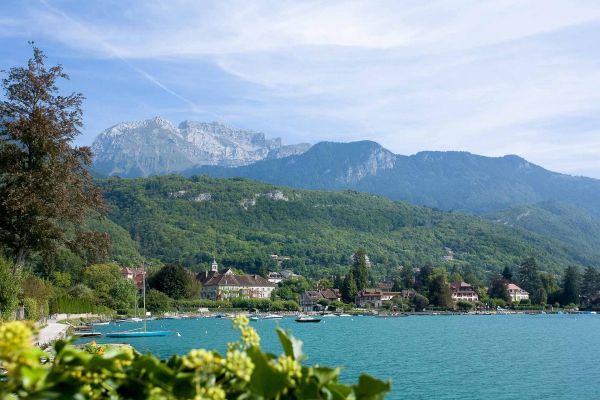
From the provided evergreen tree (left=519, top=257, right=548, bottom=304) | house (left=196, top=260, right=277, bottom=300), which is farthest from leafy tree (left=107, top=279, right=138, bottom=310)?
evergreen tree (left=519, top=257, right=548, bottom=304)

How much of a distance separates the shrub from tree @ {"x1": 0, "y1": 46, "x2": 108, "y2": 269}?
18.6 meters

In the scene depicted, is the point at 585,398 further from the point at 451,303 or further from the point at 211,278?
the point at 211,278

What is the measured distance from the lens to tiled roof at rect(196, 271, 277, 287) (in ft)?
477

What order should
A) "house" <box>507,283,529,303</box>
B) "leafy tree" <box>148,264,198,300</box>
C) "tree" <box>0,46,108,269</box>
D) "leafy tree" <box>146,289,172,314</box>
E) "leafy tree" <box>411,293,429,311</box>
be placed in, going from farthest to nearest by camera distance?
"house" <box>507,283,529,303</box> → "leafy tree" <box>411,293,429,311</box> → "leafy tree" <box>148,264,198,300</box> → "leafy tree" <box>146,289,172,314</box> → "tree" <box>0,46,108,269</box>

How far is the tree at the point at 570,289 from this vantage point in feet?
451

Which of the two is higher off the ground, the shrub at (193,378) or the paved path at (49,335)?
the shrub at (193,378)

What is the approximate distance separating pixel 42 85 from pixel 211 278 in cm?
12971

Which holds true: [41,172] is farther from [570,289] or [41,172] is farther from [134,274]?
[570,289]

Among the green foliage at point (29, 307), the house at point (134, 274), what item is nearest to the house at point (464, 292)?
the house at point (134, 274)

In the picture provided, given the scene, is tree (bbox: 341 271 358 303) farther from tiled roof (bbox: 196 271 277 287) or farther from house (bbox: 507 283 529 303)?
house (bbox: 507 283 529 303)

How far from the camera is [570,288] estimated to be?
456 ft

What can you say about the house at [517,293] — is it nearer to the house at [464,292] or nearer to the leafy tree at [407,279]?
the house at [464,292]

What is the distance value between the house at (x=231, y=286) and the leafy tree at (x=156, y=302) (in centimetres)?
3589

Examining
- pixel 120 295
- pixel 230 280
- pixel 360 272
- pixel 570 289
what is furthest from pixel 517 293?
pixel 120 295
